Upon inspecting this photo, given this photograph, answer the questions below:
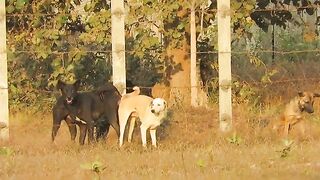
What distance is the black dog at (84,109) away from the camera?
486 inches

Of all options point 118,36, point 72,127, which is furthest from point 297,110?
point 72,127

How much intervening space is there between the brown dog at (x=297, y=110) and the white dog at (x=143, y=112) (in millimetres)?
1886

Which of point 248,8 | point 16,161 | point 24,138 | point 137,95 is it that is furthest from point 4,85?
point 248,8

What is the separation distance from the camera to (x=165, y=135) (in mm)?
12680

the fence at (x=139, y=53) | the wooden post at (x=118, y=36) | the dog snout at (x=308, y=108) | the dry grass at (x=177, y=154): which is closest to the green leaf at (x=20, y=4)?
the fence at (x=139, y=53)

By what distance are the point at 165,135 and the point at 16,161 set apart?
9.95 feet

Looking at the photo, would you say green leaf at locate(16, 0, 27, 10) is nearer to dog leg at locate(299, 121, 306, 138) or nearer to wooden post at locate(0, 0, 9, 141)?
wooden post at locate(0, 0, 9, 141)

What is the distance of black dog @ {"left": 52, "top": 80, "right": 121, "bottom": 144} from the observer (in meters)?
12.3

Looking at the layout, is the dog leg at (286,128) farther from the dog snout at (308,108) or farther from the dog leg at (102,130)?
the dog leg at (102,130)

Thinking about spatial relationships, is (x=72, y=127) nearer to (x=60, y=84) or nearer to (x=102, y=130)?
(x=102, y=130)

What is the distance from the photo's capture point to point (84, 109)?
12.4m

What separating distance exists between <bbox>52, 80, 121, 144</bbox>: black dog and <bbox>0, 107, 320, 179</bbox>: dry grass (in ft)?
0.91

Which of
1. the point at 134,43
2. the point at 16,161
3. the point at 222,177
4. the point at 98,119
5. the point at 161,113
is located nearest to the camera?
the point at 222,177

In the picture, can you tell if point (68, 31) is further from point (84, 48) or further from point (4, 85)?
point (4, 85)
